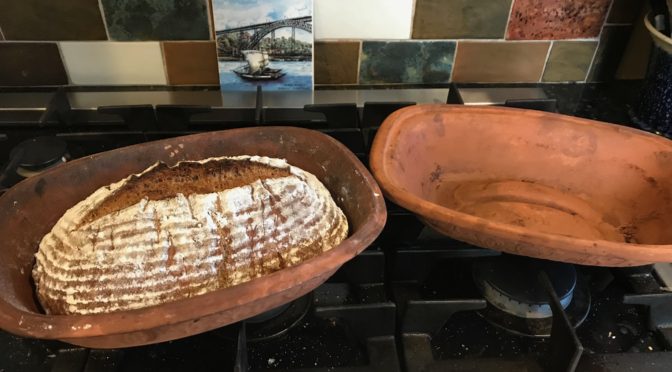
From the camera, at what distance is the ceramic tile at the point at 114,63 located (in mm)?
885

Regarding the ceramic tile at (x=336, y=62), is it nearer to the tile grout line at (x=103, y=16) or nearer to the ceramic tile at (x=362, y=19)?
the ceramic tile at (x=362, y=19)

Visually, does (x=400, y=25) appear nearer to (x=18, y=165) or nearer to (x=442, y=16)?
(x=442, y=16)

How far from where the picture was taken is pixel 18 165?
2.44 feet

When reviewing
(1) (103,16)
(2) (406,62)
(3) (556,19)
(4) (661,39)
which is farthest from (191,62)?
(4) (661,39)

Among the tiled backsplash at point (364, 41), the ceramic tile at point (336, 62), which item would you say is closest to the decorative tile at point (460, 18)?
the tiled backsplash at point (364, 41)

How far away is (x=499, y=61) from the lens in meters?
0.96

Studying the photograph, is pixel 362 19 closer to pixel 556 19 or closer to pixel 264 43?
pixel 264 43

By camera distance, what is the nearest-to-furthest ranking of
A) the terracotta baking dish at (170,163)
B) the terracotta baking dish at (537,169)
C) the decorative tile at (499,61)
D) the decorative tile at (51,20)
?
the terracotta baking dish at (170,163)
the terracotta baking dish at (537,169)
the decorative tile at (51,20)
the decorative tile at (499,61)

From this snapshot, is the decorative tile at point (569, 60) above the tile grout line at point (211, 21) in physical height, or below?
below

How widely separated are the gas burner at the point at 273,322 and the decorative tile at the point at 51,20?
52 centimetres

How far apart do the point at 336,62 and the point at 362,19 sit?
0.08 meters

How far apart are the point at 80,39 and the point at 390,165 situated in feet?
1.79

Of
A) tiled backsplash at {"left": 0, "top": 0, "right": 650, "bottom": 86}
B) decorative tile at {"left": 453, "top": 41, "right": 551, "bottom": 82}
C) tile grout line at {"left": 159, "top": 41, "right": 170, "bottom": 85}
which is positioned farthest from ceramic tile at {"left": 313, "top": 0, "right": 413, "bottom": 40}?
tile grout line at {"left": 159, "top": 41, "right": 170, "bottom": 85}

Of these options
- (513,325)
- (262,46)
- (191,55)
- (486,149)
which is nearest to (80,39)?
(191,55)
